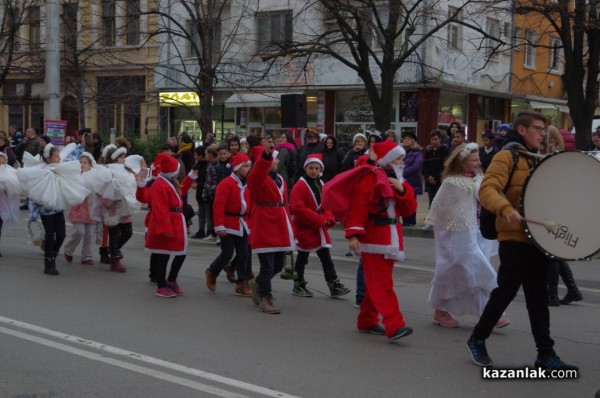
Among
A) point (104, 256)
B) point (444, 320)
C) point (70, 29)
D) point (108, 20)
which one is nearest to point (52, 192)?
point (104, 256)

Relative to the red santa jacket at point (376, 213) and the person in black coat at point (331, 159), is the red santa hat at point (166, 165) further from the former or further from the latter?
the person in black coat at point (331, 159)

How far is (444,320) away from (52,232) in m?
5.36

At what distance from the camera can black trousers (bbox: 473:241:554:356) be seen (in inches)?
234

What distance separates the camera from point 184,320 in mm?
8031

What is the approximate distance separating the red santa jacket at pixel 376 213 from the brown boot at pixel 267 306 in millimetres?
1627

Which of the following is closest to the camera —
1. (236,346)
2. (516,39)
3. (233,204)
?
(236,346)

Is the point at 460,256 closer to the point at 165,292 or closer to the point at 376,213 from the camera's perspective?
the point at 376,213

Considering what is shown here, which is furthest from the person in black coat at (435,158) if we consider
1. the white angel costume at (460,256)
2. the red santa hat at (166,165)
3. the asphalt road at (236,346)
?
the white angel costume at (460,256)

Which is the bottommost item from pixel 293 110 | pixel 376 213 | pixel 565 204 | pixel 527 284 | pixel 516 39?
pixel 527 284

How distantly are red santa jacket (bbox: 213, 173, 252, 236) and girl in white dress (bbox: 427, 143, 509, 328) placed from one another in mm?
2330

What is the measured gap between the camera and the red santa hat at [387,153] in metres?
7.15

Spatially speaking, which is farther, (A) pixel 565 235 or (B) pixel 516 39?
(B) pixel 516 39

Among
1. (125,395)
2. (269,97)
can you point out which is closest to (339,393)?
(125,395)

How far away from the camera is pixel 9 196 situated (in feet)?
38.6
